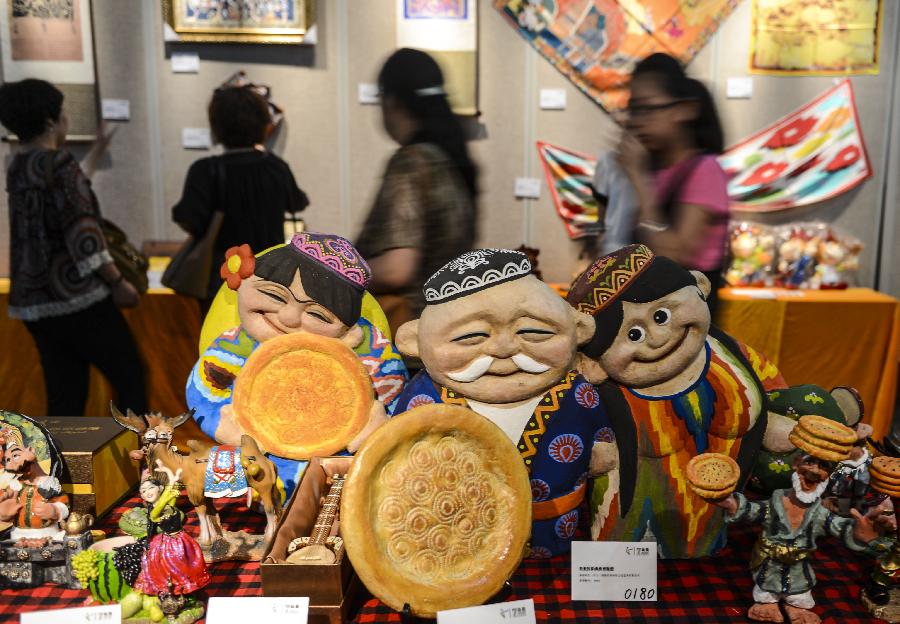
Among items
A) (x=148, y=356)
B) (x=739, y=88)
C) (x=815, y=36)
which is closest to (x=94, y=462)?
(x=148, y=356)

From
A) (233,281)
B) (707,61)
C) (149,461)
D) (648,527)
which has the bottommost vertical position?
(648,527)

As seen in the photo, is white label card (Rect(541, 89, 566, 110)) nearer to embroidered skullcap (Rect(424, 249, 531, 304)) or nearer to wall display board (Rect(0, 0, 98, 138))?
wall display board (Rect(0, 0, 98, 138))

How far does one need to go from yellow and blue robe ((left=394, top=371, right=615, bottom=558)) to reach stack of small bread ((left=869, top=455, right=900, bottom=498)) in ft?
1.41

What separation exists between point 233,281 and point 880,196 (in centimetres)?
338

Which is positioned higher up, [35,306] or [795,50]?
[795,50]

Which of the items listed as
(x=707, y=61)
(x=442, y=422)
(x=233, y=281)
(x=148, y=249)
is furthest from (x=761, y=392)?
(x=148, y=249)

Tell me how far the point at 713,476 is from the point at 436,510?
0.43m

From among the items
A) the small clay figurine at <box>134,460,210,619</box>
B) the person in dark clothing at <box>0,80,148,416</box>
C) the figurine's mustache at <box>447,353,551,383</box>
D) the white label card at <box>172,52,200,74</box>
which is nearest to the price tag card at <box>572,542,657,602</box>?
the figurine's mustache at <box>447,353,551,383</box>

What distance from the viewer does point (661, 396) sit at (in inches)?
54.1

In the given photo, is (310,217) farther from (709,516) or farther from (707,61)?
(709,516)

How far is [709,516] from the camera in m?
1.41

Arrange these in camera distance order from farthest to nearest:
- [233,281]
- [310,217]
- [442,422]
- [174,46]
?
[310,217], [174,46], [233,281], [442,422]

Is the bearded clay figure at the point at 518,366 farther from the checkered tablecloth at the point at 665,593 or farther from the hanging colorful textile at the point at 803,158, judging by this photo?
the hanging colorful textile at the point at 803,158

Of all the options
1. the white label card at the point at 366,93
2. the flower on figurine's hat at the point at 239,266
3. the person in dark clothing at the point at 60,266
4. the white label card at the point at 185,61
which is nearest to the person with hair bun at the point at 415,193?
the flower on figurine's hat at the point at 239,266
